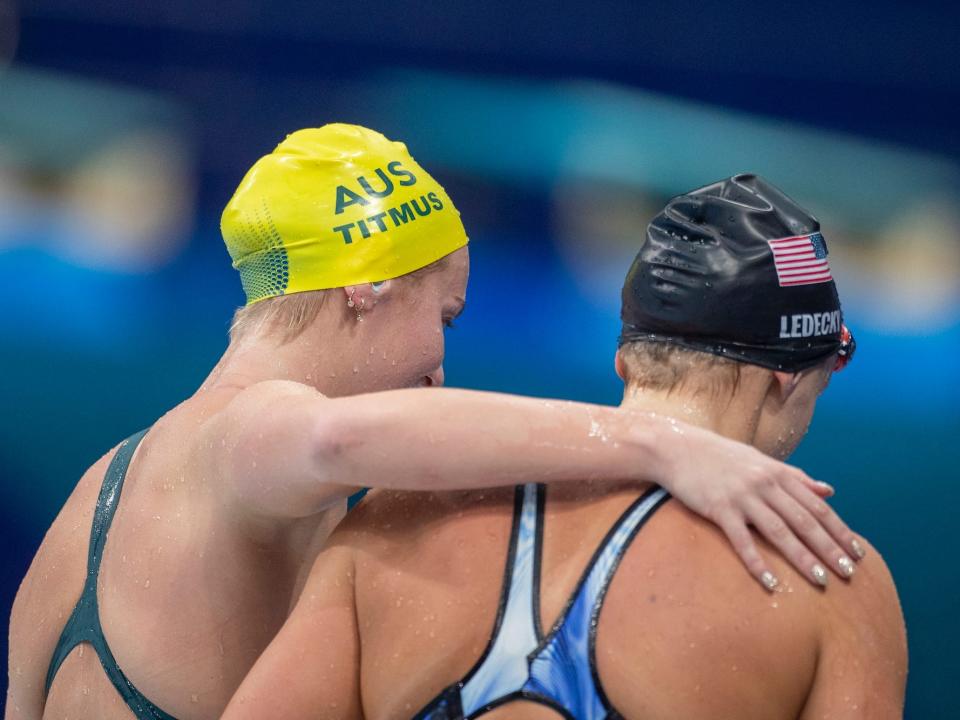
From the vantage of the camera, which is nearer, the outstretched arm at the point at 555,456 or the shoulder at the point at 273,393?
the outstretched arm at the point at 555,456

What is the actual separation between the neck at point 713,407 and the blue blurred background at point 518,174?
232 cm

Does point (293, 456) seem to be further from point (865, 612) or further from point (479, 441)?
point (865, 612)

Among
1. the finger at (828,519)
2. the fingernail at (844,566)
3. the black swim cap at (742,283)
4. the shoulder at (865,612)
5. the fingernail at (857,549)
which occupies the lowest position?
the shoulder at (865,612)

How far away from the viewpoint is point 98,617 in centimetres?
222

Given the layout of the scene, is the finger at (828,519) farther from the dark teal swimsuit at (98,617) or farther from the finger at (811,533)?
the dark teal swimsuit at (98,617)

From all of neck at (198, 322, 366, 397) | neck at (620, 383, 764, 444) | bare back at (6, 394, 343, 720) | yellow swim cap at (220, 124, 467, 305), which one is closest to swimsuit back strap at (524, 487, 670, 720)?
neck at (620, 383, 764, 444)

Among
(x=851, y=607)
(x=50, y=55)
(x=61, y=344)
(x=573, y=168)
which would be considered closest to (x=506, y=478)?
(x=851, y=607)

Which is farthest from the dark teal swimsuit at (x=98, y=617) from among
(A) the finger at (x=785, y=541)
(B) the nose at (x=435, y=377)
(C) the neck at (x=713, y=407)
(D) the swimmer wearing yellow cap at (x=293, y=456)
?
(A) the finger at (x=785, y=541)

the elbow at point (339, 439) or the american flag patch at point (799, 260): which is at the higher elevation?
the american flag patch at point (799, 260)

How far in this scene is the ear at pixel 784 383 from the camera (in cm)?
175

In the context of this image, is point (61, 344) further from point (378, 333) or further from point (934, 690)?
point (934, 690)

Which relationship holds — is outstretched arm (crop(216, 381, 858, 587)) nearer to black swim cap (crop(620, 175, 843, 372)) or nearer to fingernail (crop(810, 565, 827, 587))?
fingernail (crop(810, 565, 827, 587))

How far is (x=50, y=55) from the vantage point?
14.1 ft

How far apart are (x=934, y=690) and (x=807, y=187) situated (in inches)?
67.2
